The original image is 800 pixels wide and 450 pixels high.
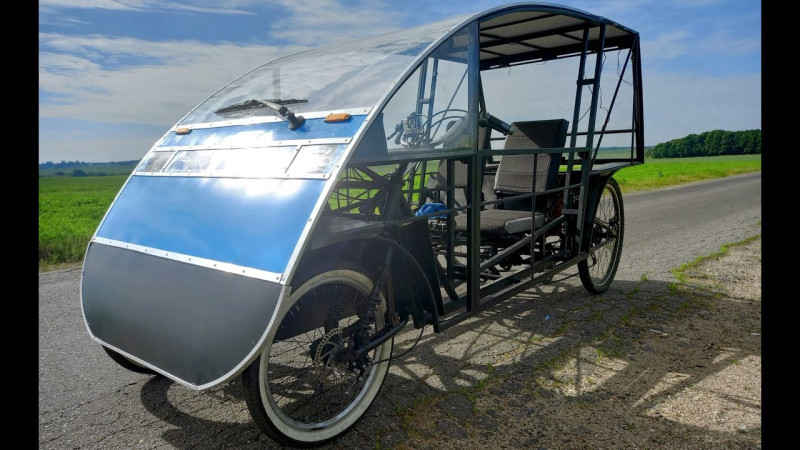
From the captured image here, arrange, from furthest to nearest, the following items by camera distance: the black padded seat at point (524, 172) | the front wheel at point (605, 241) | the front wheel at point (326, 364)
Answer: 1. the front wheel at point (605, 241)
2. the black padded seat at point (524, 172)
3. the front wheel at point (326, 364)

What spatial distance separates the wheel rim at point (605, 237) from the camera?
228 inches

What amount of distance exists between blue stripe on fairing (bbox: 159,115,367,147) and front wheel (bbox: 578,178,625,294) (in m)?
3.41

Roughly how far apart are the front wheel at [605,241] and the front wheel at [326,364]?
308 centimetres

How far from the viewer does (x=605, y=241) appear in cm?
572

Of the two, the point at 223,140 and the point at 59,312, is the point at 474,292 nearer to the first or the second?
the point at 223,140

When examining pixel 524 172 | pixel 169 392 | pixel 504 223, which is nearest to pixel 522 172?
pixel 524 172

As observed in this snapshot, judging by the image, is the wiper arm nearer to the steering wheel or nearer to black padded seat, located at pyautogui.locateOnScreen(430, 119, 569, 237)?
the steering wheel

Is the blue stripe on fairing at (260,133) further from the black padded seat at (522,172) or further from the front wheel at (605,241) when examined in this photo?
the front wheel at (605,241)

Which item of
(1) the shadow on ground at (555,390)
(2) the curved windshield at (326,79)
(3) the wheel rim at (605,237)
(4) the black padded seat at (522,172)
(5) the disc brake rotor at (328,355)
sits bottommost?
(1) the shadow on ground at (555,390)

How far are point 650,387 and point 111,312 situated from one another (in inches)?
132

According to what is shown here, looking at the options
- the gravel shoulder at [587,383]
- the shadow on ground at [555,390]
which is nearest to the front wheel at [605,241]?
the gravel shoulder at [587,383]

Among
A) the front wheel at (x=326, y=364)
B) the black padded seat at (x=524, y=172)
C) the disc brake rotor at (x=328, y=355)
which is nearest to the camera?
the front wheel at (x=326, y=364)

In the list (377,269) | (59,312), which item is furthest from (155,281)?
(59,312)

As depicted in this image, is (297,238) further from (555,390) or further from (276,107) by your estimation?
(555,390)
